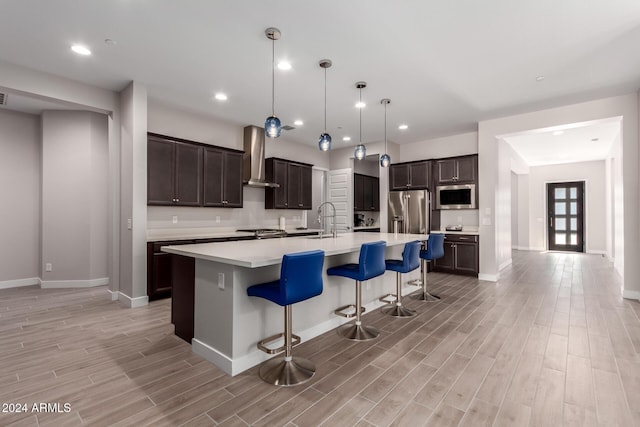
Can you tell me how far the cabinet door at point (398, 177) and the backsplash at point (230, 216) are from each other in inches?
90.0

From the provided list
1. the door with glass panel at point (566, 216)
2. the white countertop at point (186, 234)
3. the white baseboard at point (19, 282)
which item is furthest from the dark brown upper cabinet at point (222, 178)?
the door with glass panel at point (566, 216)

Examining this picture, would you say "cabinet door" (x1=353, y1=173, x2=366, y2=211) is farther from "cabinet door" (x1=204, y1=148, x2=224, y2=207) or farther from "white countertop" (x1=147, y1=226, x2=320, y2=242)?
"cabinet door" (x1=204, y1=148, x2=224, y2=207)

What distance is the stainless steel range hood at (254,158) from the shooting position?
19.5 ft

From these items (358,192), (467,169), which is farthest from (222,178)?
(467,169)

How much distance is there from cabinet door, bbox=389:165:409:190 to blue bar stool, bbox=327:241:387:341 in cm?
429

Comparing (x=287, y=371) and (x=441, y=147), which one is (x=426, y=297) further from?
(x=441, y=147)

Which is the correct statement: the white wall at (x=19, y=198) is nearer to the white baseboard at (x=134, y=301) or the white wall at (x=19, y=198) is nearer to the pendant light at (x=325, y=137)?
the white baseboard at (x=134, y=301)

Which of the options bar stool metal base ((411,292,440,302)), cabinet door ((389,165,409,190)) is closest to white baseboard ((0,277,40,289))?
bar stool metal base ((411,292,440,302))

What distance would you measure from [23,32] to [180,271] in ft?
9.15

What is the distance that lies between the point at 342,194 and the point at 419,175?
2.03 m

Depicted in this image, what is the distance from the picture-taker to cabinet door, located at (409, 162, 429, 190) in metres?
6.71

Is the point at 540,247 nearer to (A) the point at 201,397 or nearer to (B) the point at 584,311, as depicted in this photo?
(B) the point at 584,311

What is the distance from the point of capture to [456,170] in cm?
633

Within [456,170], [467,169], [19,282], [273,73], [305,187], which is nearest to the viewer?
[273,73]
